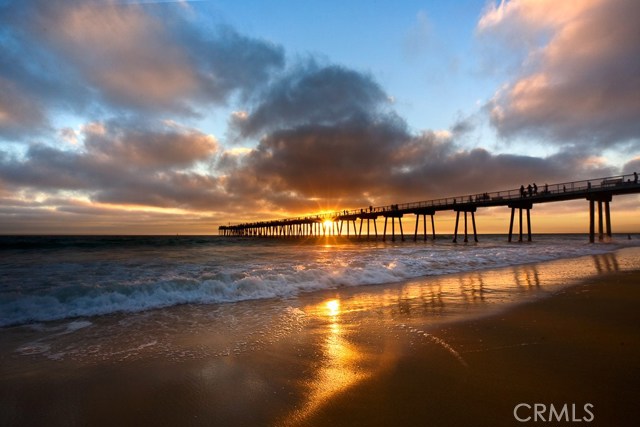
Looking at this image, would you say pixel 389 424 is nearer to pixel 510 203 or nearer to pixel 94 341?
pixel 94 341

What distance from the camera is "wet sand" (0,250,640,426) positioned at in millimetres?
2686

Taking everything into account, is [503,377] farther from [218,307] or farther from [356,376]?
[218,307]

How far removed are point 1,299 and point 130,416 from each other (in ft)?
23.7

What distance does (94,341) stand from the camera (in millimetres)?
4930

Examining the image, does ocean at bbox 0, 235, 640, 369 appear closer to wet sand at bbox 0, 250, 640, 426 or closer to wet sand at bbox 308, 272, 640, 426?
wet sand at bbox 0, 250, 640, 426

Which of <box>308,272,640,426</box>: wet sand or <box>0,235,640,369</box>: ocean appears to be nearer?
<box>308,272,640,426</box>: wet sand

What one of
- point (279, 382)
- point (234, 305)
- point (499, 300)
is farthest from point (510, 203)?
point (279, 382)

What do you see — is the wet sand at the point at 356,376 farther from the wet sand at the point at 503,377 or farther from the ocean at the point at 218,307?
the ocean at the point at 218,307

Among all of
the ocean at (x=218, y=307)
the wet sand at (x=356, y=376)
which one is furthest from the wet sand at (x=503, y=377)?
the ocean at (x=218, y=307)

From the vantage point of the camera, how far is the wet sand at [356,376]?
2686mm

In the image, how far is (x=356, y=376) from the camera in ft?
11.1

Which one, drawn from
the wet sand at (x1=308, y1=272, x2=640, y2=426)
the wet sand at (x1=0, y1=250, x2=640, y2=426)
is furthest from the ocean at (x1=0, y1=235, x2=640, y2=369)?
the wet sand at (x1=308, y1=272, x2=640, y2=426)

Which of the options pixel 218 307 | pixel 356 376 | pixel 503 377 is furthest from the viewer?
pixel 218 307

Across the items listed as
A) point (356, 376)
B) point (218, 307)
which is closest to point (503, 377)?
point (356, 376)
